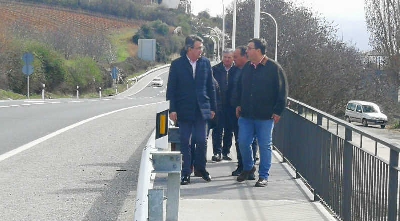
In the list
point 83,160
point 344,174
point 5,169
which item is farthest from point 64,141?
point 344,174

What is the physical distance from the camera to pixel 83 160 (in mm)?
11539

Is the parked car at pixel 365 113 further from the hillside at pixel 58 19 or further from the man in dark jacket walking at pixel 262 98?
the man in dark jacket walking at pixel 262 98

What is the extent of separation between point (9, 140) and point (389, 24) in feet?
162

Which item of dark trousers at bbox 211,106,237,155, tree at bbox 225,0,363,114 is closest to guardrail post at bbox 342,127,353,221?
→ dark trousers at bbox 211,106,237,155

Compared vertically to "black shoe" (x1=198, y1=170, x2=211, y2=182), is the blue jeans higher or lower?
higher

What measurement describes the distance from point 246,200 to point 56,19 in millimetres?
93795

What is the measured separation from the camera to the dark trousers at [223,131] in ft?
36.1

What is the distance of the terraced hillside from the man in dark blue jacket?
2945 inches

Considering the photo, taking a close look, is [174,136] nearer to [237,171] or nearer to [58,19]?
[237,171]

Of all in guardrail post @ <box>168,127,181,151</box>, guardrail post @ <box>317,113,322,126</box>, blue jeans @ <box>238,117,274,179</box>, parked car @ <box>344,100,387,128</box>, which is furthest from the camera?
parked car @ <box>344,100,387,128</box>

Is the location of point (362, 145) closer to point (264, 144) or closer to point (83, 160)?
point (264, 144)

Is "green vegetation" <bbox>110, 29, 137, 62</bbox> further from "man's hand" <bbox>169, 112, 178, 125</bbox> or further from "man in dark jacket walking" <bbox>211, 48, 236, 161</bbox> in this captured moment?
"man's hand" <bbox>169, 112, 178, 125</bbox>

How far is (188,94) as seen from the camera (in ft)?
29.7

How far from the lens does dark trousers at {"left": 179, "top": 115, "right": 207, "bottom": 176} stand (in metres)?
9.12
